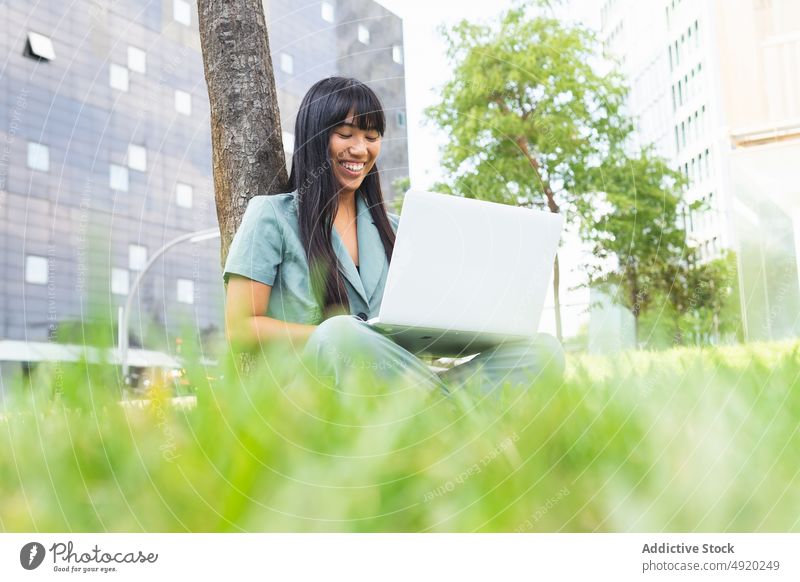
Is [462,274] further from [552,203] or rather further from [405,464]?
[552,203]

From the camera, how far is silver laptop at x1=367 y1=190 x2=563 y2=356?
3.45ft

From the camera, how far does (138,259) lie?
3.39 feet

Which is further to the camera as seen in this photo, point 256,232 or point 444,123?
point 444,123

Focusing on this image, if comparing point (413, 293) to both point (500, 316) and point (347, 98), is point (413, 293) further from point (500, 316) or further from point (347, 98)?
point (347, 98)

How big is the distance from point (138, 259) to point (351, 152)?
1.32ft

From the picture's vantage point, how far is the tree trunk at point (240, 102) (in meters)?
1.34

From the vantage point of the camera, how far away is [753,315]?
3.26m

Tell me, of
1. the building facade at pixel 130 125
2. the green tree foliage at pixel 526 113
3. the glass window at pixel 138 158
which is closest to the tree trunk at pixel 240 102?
the building facade at pixel 130 125

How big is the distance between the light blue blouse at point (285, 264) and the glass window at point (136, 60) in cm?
680

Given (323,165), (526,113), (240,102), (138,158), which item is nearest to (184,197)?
(138,158)

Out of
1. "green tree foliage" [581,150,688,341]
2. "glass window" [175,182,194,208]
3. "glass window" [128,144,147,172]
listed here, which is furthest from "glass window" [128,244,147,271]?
"green tree foliage" [581,150,688,341]

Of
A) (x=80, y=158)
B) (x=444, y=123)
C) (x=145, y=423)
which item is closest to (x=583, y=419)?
(x=145, y=423)

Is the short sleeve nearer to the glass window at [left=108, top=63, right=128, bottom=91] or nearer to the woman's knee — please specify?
the woman's knee
